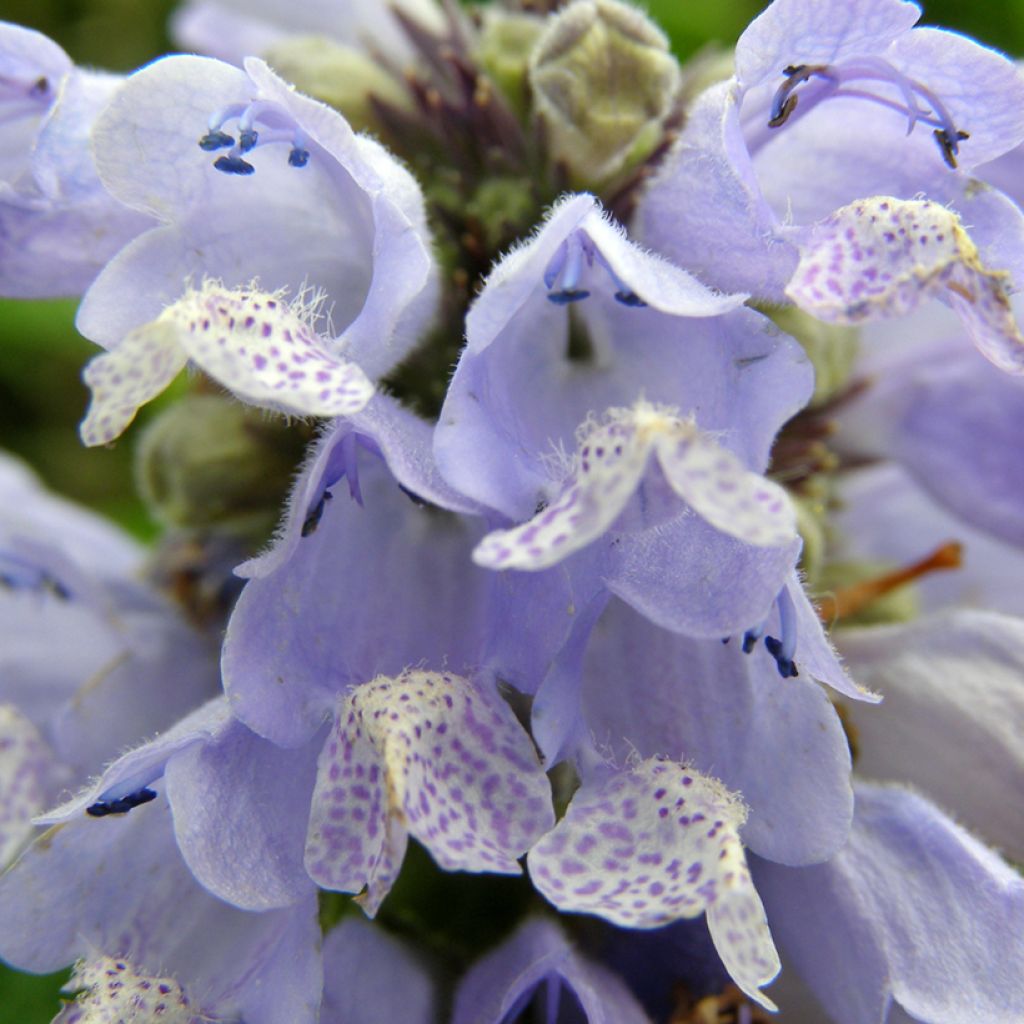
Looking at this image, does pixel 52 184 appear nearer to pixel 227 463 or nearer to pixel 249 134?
pixel 249 134

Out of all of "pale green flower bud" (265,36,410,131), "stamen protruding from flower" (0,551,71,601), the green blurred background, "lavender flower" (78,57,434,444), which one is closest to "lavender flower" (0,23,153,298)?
"lavender flower" (78,57,434,444)

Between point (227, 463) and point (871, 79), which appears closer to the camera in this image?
point (871, 79)

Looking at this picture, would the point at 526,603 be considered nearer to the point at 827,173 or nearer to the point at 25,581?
the point at 827,173

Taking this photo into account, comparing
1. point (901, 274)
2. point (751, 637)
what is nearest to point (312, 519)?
point (751, 637)

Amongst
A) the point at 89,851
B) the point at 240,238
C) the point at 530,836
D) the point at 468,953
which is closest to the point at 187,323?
the point at 240,238

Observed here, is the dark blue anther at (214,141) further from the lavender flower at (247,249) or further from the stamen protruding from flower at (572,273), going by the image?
the stamen protruding from flower at (572,273)

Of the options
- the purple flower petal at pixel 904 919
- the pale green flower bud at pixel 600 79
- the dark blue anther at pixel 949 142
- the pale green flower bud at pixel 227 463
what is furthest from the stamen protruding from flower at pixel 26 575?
the dark blue anther at pixel 949 142

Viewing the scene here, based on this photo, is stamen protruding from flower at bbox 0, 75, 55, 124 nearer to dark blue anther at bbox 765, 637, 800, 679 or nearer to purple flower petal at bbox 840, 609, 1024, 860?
dark blue anther at bbox 765, 637, 800, 679
